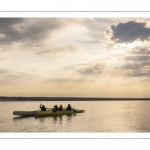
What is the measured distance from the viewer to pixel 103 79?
23938 mm

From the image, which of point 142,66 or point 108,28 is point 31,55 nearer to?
point 108,28

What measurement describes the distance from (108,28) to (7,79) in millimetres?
9658

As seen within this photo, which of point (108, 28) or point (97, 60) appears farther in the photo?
point (97, 60)
